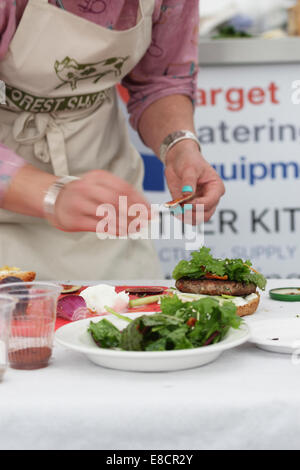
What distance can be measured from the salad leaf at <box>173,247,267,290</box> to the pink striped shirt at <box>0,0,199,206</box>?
2.68 ft

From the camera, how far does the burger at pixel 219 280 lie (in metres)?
1.32

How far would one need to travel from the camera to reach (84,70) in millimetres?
1772

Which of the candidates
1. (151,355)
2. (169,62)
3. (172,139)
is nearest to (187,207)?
(172,139)

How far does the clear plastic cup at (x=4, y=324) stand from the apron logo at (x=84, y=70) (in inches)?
40.4

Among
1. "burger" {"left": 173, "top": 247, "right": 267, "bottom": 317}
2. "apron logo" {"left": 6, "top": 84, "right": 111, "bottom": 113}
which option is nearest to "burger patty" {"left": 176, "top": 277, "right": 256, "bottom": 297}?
"burger" {"left": 173, "top": 247, "right": 267, "bottom": 317}

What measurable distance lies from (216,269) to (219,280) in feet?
0.09

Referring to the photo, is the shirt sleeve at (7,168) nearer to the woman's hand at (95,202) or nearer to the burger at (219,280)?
Answer: the woman's hand at (95,202)

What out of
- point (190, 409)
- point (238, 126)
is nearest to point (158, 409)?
point (190, 409)

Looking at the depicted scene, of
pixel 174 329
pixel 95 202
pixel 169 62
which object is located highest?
pixel 169 62

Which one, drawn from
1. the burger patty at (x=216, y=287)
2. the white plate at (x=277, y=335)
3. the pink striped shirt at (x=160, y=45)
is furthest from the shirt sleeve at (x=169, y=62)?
the white plate at (x=277, y=335)

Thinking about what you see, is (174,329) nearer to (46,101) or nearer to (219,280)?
(219,280)

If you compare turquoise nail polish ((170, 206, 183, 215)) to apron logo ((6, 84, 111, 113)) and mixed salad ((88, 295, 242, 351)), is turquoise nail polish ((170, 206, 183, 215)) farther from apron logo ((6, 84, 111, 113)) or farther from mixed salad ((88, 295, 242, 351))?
mixed salad ((88, 295, 242, 351))

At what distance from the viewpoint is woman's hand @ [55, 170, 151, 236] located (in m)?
1.22

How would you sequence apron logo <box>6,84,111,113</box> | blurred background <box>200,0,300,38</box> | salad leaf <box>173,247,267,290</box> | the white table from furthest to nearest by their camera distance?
blurred background <box>200,0,300,38</box>, apron logo <box>6,84,111,113</box>, salad leaf <box>173,247,267,290</box>, the white table
